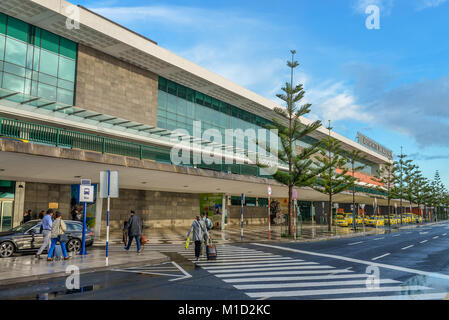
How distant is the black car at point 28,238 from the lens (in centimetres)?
1454

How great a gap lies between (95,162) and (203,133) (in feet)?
68.8

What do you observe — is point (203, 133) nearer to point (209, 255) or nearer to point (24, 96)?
point (24, 96)

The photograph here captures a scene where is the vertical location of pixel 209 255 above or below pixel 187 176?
below

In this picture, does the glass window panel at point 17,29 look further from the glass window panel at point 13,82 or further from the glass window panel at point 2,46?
the glass window panel at point 13,82

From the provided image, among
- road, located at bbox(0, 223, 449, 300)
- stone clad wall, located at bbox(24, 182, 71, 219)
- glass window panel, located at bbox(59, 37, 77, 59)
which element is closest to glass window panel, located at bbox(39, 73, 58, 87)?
glass window panel, located at bbox(59, 37, 77, 59)

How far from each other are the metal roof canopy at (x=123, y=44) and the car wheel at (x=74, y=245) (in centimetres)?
1618

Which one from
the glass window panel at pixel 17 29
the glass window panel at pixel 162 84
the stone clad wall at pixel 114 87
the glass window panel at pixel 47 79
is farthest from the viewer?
the glass window panel at pixel 162 84

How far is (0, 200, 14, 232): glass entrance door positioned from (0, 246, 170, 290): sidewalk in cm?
947

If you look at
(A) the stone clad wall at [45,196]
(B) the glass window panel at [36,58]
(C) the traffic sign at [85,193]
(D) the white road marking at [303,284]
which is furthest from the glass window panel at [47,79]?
(D) the white road marking at [303,284]

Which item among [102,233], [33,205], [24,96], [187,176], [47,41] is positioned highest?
[47,41]

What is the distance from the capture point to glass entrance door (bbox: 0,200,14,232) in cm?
2279

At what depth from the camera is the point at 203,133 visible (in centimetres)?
3988

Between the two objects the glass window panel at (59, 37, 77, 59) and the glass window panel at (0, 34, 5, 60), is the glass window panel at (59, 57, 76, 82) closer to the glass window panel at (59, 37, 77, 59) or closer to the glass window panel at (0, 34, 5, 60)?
the glass window panel at (59, 37, 77, 59)
